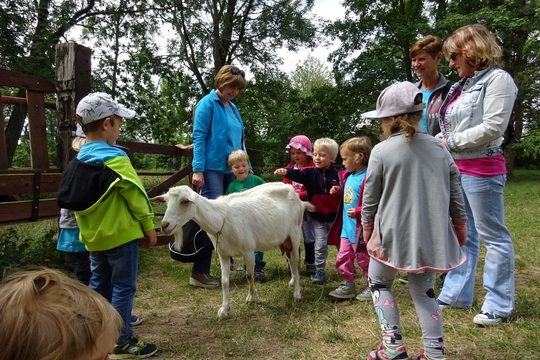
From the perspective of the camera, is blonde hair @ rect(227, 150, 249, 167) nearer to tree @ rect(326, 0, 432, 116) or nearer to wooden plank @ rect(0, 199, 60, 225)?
wooden plank @ rect(0, 199, 60, 225)

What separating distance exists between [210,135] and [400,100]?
8.55ft

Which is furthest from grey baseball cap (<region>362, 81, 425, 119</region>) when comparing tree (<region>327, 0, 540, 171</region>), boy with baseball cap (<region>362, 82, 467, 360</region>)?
tree (<region>327, 0, 540, 171</region>)

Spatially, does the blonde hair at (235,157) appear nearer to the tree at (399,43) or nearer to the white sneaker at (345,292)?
the white sneaker at (345,292)

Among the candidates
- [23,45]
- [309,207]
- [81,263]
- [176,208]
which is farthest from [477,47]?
[23,45]

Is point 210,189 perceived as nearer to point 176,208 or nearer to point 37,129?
point 176,208

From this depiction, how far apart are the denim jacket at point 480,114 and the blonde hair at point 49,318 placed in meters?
2.83

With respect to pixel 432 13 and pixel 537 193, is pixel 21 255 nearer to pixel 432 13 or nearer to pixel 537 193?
pixel 537 193

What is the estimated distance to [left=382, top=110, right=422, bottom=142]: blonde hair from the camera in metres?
2.27

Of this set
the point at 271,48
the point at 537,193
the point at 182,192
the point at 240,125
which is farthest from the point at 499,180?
the point at 271,48

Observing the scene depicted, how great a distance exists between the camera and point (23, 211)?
426cm

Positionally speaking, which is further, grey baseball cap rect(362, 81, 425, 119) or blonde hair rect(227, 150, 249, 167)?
blonde hair rect(227, 150, 249, 167)

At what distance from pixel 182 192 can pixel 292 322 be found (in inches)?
58.7

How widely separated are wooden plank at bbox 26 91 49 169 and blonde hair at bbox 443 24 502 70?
4.30 metres

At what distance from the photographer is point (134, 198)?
2.72 m
